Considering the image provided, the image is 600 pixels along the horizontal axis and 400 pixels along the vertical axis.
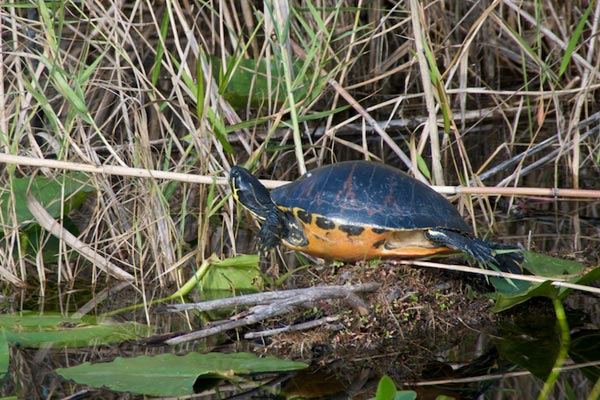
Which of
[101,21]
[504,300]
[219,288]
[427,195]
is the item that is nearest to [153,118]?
[101,21]

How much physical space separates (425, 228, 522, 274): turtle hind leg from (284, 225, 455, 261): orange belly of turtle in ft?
0.15

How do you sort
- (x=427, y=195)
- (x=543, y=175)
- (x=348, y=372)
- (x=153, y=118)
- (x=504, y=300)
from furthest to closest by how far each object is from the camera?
(x=153, y=118), (x=543, y=175), (x=427, y=195), (x=504, y=300), (x=348, y=372)

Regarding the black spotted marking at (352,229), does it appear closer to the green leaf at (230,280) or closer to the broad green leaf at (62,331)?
the green leaf at (230,280)

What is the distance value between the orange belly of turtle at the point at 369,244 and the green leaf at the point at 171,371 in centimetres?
50

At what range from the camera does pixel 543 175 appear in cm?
450

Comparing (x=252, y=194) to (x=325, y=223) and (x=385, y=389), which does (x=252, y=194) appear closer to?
(x=325, y=223)

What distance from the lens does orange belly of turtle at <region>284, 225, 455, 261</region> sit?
273cm

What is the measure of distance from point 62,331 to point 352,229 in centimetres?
95

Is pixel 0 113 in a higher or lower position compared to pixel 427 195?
higher

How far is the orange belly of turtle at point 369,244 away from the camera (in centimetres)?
273

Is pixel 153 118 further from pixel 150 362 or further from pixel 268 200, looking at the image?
pixel 150 362

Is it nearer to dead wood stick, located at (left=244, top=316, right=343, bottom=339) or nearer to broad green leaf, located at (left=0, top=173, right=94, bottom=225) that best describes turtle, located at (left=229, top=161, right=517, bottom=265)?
dead wood stick, located at (left=244, top=316, right=343, bottom=339)

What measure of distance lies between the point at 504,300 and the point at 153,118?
3.03 m

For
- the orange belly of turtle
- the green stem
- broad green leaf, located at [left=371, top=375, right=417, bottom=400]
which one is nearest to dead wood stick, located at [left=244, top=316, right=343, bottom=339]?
the orange belly of turtle
